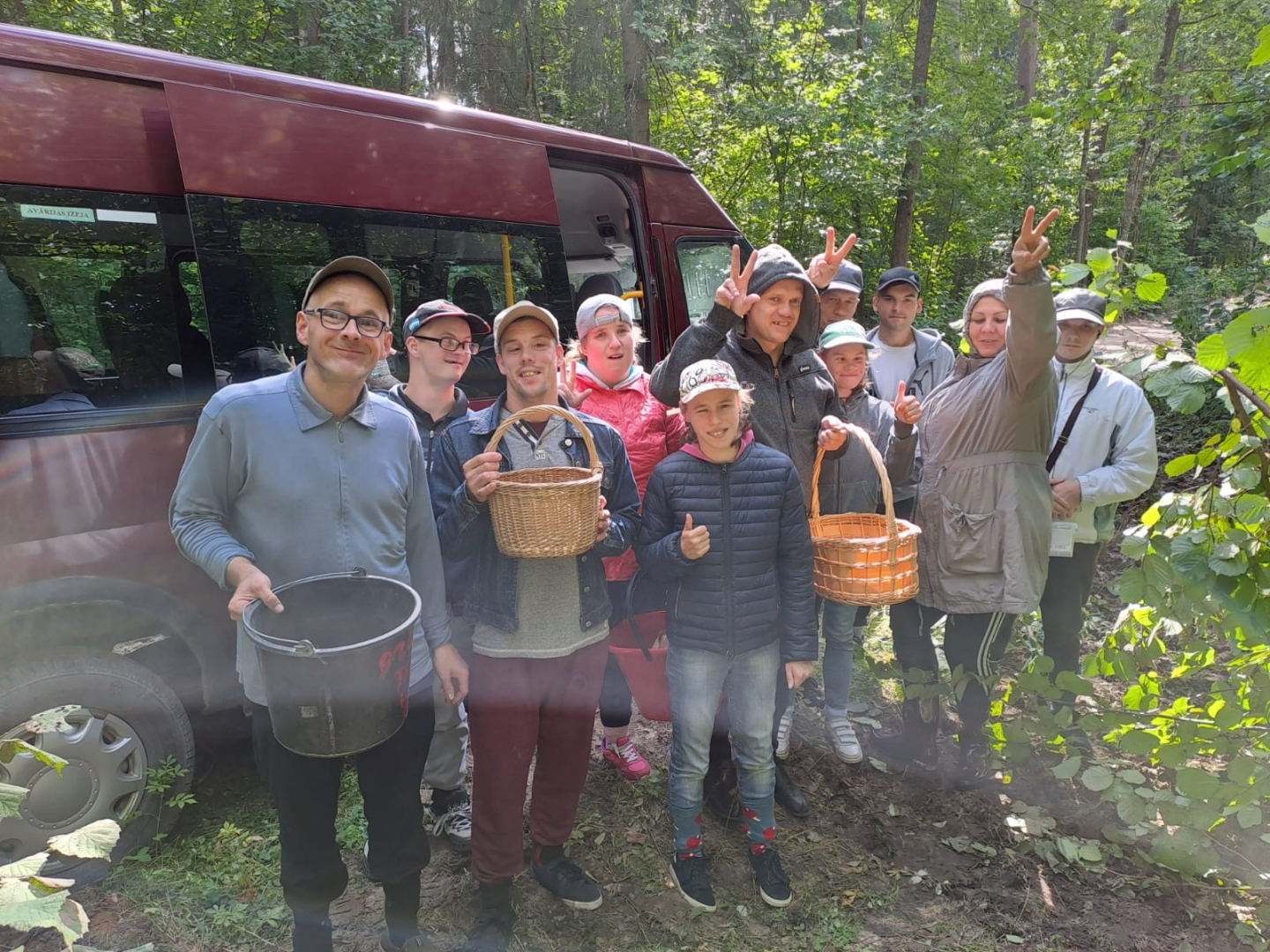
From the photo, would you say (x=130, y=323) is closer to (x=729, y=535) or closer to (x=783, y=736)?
(x=729, y=535)

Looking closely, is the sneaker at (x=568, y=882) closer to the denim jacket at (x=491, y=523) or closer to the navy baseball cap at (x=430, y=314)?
the denim jacket at (x=491, y=523)

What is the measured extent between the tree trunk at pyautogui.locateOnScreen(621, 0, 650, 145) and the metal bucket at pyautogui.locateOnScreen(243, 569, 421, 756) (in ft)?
31.8

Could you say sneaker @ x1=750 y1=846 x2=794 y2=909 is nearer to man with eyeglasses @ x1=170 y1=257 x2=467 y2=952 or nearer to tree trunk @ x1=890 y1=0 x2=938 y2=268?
man with eyeglasses @ x1=170 y1=257 x2=467 y2=952

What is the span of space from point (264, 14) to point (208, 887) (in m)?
11.3

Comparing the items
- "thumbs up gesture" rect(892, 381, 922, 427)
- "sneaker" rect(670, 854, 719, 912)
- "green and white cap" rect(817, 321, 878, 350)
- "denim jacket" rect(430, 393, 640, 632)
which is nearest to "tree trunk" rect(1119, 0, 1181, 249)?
"green and white cap" rect(817, 321, 878, 350)

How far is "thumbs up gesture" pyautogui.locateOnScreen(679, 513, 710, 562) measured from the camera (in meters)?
2.24

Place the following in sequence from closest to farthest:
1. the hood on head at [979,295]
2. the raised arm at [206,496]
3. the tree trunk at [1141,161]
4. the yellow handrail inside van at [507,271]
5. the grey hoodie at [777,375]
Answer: the raised arm at [206,496]
the grey hoodie at [777,375]
the hood on head at [979,295]
the yellow handrail inside van at [507,271]
the tree trunk at [1141,161]

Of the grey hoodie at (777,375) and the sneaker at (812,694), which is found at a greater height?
the grey hoodie at (777,375)

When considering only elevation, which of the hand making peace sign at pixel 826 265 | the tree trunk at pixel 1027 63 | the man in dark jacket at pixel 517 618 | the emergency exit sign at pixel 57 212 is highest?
the tree trunk at pixel 1027 63

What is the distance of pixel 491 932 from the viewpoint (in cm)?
224

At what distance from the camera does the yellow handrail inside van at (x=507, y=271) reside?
11.5 ft

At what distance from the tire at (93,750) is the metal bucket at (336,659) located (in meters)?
1.09

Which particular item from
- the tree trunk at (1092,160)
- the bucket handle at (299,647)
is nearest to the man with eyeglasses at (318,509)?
the bucket handle at (299,647)

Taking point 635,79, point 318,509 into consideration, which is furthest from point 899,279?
point 635,79
